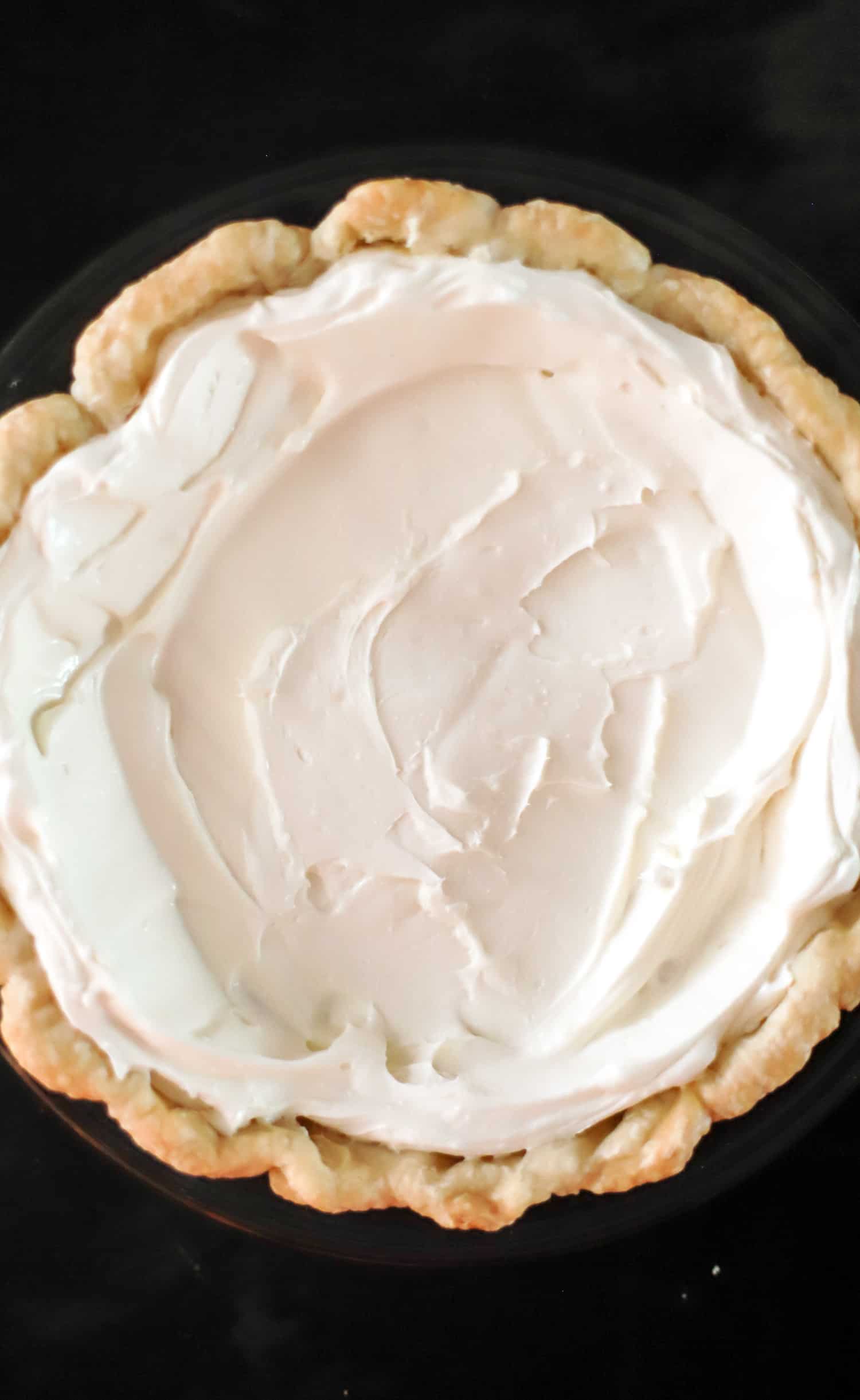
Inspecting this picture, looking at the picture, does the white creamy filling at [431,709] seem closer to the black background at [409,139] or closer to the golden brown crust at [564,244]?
the golden brown crust at [564,244]

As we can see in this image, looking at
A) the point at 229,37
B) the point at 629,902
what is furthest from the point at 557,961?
the point at 229,37

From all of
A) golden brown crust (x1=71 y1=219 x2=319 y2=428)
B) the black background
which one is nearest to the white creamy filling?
golden brown crust (x1=71 y1=219 x2=319 y2=428)

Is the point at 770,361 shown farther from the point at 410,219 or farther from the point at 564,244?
the point at 410,219

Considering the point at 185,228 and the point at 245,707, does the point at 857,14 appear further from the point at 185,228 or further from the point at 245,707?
the point at 245,707

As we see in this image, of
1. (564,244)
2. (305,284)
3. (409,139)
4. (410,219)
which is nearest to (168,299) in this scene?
(305,284)

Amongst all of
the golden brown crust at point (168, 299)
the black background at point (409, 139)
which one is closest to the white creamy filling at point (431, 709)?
the golden brown crust at point (168, 299)

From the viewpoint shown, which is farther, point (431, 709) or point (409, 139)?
point (409, 139)

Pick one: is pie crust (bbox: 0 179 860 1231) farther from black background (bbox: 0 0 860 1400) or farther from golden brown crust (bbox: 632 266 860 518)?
black background (bbox: 0 0 860 1400)
